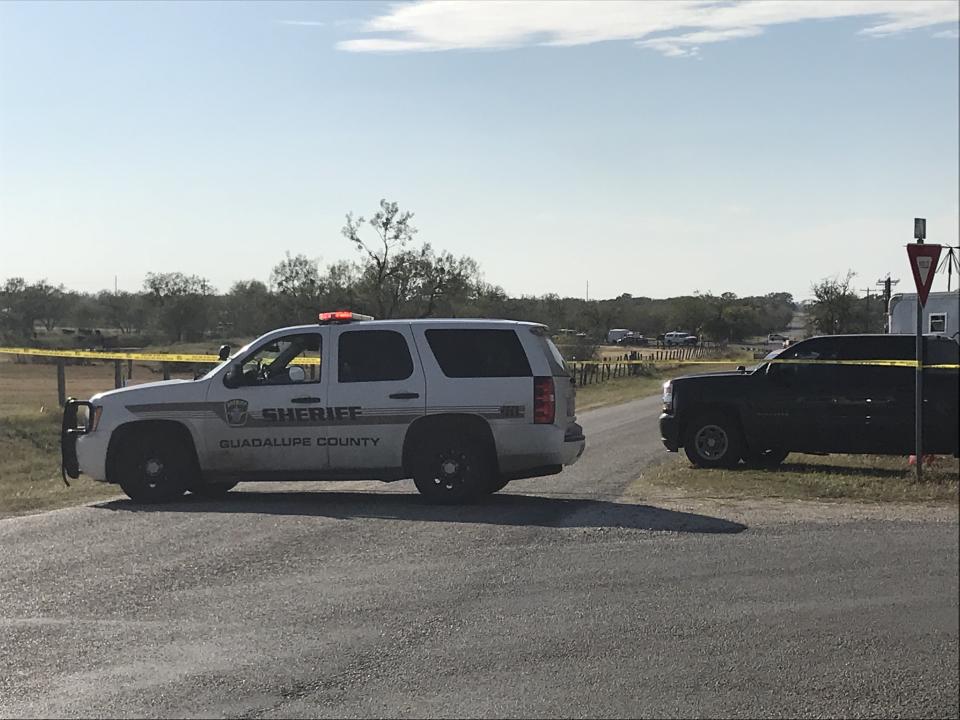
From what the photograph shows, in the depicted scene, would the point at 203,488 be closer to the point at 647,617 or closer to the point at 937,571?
the point at 647,617

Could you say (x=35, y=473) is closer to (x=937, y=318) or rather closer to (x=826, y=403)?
(x=937, y=318)

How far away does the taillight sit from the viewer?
380 inches

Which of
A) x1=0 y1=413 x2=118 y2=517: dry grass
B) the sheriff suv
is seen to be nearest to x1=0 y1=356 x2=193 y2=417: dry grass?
x1=0 y1=413 x2=118 y2=517: dry grass

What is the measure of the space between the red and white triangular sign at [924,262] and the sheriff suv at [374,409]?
5.71 m

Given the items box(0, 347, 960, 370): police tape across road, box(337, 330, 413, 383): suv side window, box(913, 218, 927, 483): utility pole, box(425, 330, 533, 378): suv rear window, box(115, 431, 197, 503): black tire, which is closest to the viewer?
box(913, 218, 927, 483): utility pole

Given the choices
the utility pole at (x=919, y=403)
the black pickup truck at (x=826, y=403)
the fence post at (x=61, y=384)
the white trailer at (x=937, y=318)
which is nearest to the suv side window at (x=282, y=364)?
the fence post at (x=61, y=384)

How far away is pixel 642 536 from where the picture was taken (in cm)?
794

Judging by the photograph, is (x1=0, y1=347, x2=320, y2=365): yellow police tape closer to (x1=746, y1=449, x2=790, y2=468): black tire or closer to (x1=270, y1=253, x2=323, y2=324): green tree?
(x1=270, y1=253, x2=323, y2=324): green tree

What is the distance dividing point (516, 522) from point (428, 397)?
139 cm

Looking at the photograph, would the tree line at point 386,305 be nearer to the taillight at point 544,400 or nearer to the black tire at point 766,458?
the black tire at point 766,458

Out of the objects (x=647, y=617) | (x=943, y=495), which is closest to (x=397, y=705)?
(x=647, y=617)

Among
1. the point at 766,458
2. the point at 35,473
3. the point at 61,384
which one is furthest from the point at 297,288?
the point at 35,473

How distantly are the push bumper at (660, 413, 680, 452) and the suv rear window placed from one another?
3954mm

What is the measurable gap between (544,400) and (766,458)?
5073 millimetres
